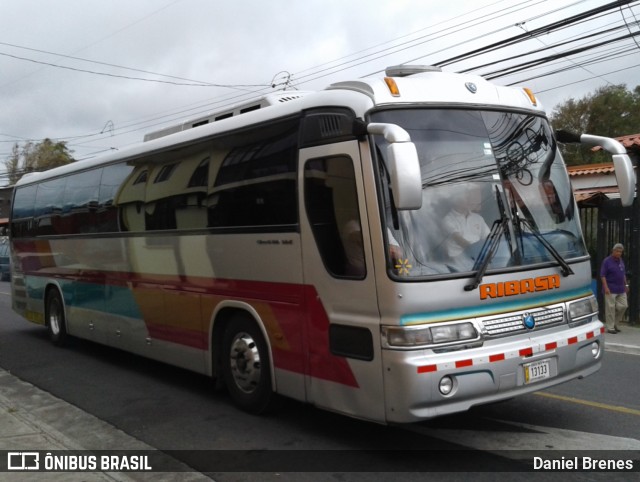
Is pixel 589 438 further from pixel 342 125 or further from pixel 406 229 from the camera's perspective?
pixel 342 125

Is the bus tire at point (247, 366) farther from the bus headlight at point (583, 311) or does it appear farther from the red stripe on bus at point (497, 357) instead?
the bus headlight at point (583, 311)

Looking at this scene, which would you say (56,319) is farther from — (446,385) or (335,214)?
(446,385)

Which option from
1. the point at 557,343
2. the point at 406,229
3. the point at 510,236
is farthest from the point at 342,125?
the point at 557,343

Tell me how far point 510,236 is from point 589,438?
1.93 metres

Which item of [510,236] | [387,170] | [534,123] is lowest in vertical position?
[510,236]

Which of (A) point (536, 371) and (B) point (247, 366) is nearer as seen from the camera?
(A) point (536, 371)

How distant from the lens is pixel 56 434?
6.04 metres

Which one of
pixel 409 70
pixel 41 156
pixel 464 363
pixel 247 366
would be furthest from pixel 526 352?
pixel 41 156

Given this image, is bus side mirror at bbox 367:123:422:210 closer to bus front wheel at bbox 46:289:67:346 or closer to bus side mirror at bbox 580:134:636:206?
bus side mirror at bbox 580:134:636:206

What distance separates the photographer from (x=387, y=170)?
5090 millimetres

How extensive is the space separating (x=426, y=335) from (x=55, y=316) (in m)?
8.96

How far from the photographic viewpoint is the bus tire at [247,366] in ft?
21.4

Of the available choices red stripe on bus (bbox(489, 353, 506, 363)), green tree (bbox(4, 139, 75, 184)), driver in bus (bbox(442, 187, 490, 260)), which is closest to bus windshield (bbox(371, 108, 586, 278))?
driver in bus (bbox(442, 187, 490, 260))

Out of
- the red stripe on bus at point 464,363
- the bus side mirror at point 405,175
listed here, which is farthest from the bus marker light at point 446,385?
the bus side mirror at point 405,175
